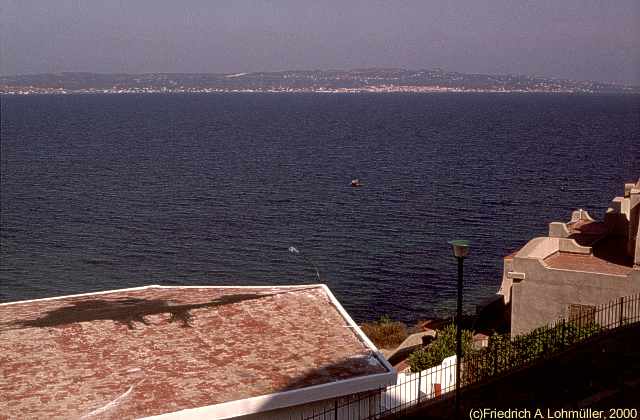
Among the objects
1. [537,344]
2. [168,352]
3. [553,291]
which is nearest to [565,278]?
[553,291]

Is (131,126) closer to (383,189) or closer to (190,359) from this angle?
(383,189)

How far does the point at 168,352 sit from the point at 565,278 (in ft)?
42.0

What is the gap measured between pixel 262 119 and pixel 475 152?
94187 millimetres

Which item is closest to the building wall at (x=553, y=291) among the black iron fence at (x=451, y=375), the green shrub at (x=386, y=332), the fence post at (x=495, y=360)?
the black iron fence at (x=451, y=375)

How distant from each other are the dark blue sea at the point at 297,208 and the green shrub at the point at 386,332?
2.74 m

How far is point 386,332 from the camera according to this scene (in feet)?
112

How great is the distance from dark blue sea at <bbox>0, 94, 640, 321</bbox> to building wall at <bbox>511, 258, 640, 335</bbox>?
13.3 m

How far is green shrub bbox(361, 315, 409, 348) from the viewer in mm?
33031

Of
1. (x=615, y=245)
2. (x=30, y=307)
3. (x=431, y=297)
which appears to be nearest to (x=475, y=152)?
(x=431, y=297)

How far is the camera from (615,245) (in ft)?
97.2

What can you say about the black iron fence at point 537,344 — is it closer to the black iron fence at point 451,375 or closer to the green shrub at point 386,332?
the black iron fence at point 451,375

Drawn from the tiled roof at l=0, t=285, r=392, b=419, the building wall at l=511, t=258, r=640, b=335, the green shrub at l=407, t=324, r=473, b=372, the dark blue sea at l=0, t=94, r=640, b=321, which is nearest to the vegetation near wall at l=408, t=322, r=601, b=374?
the green shrub at l=407, t=324, r=473, b=372

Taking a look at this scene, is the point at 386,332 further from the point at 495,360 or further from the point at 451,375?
the point at 495,360

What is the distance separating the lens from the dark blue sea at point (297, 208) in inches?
1807
